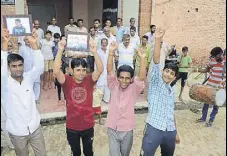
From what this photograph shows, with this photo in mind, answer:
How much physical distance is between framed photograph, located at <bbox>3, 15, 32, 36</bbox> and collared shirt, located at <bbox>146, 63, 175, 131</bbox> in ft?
5.33

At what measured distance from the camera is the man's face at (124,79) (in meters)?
3.02

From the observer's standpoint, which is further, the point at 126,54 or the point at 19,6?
the point at 19,6

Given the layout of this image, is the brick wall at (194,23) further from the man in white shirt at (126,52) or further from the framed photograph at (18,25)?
the framed photograph at (18,25)

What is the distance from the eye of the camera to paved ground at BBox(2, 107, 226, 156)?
14.6 feet

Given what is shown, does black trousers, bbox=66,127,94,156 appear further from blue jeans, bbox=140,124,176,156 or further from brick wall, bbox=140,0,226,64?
brick wall, bbox=140,0,226,64

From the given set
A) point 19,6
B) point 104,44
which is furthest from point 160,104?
point 19,6

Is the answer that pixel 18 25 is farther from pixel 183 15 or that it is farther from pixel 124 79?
pixel 183 15

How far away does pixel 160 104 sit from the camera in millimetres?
2961

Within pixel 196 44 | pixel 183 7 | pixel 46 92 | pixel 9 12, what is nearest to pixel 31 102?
pixel 46 92

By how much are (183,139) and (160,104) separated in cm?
224

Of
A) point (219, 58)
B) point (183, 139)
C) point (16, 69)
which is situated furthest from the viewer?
point (219, 58)


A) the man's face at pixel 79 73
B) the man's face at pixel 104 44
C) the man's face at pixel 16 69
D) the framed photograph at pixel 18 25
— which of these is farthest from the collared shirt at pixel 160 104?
the man's face at pixel 104 44

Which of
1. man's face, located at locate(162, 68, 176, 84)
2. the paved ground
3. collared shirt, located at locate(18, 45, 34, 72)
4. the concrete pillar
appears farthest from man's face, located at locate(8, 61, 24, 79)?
the concrete pillar

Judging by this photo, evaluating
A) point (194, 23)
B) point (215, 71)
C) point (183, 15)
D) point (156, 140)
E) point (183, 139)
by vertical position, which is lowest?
point (183, 139)
